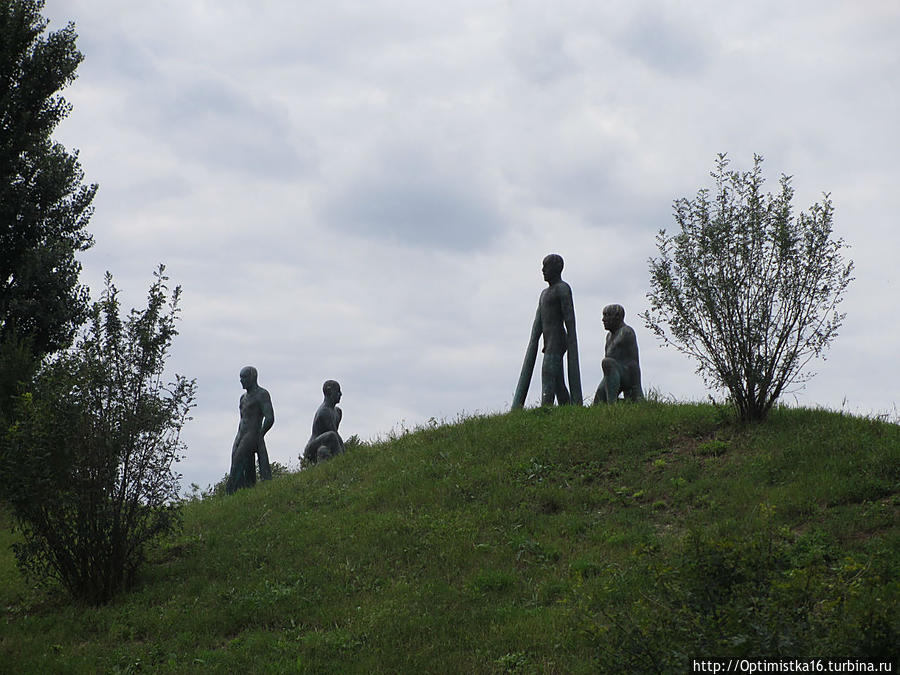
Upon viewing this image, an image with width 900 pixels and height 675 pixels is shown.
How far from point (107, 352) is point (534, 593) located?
22.2 feet

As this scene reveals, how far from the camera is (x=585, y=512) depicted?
11.9 m

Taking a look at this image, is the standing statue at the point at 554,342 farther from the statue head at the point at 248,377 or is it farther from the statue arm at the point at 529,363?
the statue head at the point at 248,377

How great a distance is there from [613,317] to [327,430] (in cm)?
666

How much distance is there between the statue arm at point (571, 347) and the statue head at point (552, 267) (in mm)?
407

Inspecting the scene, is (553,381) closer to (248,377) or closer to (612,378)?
(612,378)

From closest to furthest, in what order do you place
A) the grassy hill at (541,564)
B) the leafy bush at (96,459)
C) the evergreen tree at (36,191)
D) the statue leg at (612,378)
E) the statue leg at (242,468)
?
the grassy hill at (541,564), the leafy bush at (96,459), the statue leg at (612,378), the statue leg at (242,468), the evergreen tree at (36,191)

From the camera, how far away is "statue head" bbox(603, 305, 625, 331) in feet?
55.6

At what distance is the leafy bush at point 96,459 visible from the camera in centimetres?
1127

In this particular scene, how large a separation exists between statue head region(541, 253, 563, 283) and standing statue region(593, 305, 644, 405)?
149 cm

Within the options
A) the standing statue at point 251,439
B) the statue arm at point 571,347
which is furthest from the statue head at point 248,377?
the statue arm at point 571,347

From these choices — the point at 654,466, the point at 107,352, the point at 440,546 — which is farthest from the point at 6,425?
the point at 654,466

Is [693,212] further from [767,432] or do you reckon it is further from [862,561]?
[862,561]

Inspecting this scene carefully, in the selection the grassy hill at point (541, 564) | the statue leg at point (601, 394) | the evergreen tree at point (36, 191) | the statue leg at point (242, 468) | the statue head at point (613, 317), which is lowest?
the grassy hill at point (541, 564)

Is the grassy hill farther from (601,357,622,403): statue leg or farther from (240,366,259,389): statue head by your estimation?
(240,366,259,389): statue head
